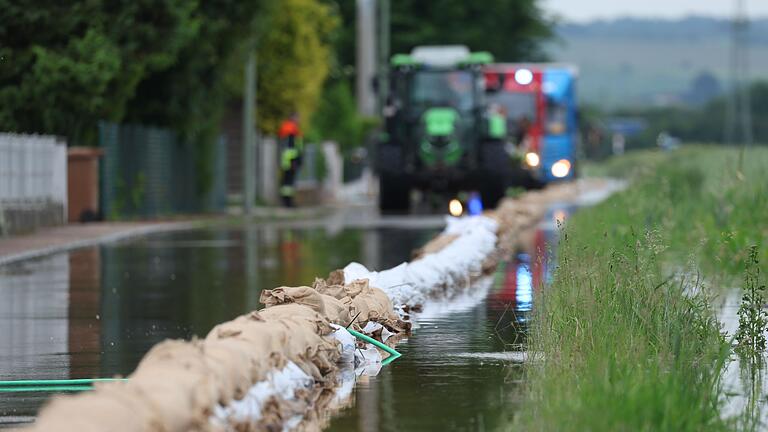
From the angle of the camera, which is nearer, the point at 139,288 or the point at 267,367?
the point at 267,367

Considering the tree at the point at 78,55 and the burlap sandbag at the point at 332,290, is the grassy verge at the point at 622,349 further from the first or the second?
the tree at the point at 78,55

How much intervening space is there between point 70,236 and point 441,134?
41.8 feet

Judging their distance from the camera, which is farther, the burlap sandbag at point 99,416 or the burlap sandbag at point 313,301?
the burlap sandbag at point 313,301

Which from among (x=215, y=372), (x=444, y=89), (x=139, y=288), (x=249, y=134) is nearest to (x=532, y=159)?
(x=444, y=89)

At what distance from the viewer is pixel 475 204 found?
4344cm

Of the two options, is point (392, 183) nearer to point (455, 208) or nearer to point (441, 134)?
point (441, 134)

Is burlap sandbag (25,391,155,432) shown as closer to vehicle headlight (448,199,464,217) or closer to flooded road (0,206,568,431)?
flooded road (0,206,568,431)

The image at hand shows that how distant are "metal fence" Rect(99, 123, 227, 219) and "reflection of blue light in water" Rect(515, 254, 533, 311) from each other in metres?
15.5

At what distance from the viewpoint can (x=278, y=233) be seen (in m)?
33.8

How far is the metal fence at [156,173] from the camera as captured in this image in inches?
1478

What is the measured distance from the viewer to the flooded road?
10625mm

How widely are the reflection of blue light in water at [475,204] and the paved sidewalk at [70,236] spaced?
24.0ft

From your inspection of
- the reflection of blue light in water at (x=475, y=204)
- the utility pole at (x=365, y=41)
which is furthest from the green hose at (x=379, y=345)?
the utility pole at (x=365, y=41)

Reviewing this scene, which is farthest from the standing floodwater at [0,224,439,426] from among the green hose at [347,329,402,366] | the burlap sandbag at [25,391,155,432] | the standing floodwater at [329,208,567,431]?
the burlap sandbag at [25,391,155,432]
